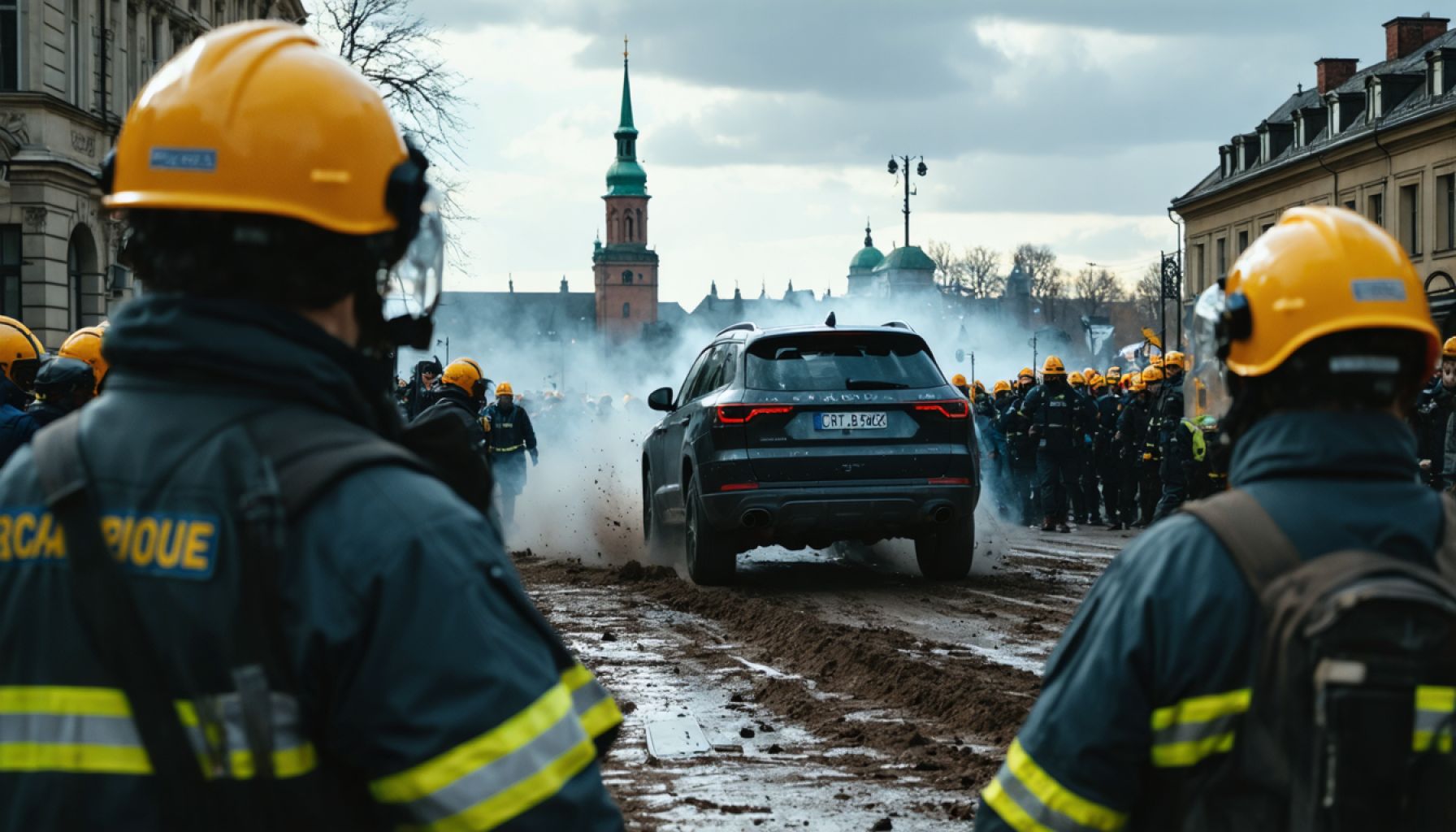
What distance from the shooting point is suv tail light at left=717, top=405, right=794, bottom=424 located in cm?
1226

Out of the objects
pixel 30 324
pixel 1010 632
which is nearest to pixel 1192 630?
pixel 1010 632

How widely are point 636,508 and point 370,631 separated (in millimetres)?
19262

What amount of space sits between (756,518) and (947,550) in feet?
6.03

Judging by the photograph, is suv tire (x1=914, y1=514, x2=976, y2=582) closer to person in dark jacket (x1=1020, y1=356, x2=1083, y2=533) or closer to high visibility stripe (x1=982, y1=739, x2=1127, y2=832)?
person in dark jacket (x1=1020, y1=356, x2=1083, y2=533)

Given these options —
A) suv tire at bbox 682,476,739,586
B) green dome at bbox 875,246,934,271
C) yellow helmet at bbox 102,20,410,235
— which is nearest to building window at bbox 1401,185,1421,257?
suv tire at bbox 682,476,739,586

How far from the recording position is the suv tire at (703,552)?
42.7 feet

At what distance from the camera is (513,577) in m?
1.95

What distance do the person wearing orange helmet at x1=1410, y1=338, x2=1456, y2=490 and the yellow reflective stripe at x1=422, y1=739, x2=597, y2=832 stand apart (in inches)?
478

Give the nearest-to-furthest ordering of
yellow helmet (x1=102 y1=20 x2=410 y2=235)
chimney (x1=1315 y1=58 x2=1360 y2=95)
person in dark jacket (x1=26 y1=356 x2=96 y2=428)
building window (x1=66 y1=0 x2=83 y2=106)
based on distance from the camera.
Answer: yellow helmet (x1=102 y1=20 x2=410 y2=235) → person in dark jacket (x1=26 y1=356 x2=96 y2=428) → building window (x1=66 y1=0 x2=83 y2=106) → chimney (x1=1315 y1=58 x2=1360 y2=95)

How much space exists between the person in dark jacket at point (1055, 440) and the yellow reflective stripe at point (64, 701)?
2167 cm

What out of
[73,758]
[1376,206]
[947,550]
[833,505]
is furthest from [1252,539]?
[1376,206]

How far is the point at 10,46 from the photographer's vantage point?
28.7 m

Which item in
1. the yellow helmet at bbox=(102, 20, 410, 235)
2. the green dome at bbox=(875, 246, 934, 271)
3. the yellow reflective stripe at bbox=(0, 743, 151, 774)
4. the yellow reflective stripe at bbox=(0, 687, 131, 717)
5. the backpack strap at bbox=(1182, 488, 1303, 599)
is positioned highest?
the green dome at bbox=(875, 246, 934, 271)

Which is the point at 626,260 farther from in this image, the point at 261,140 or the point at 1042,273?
the point at 261,140
